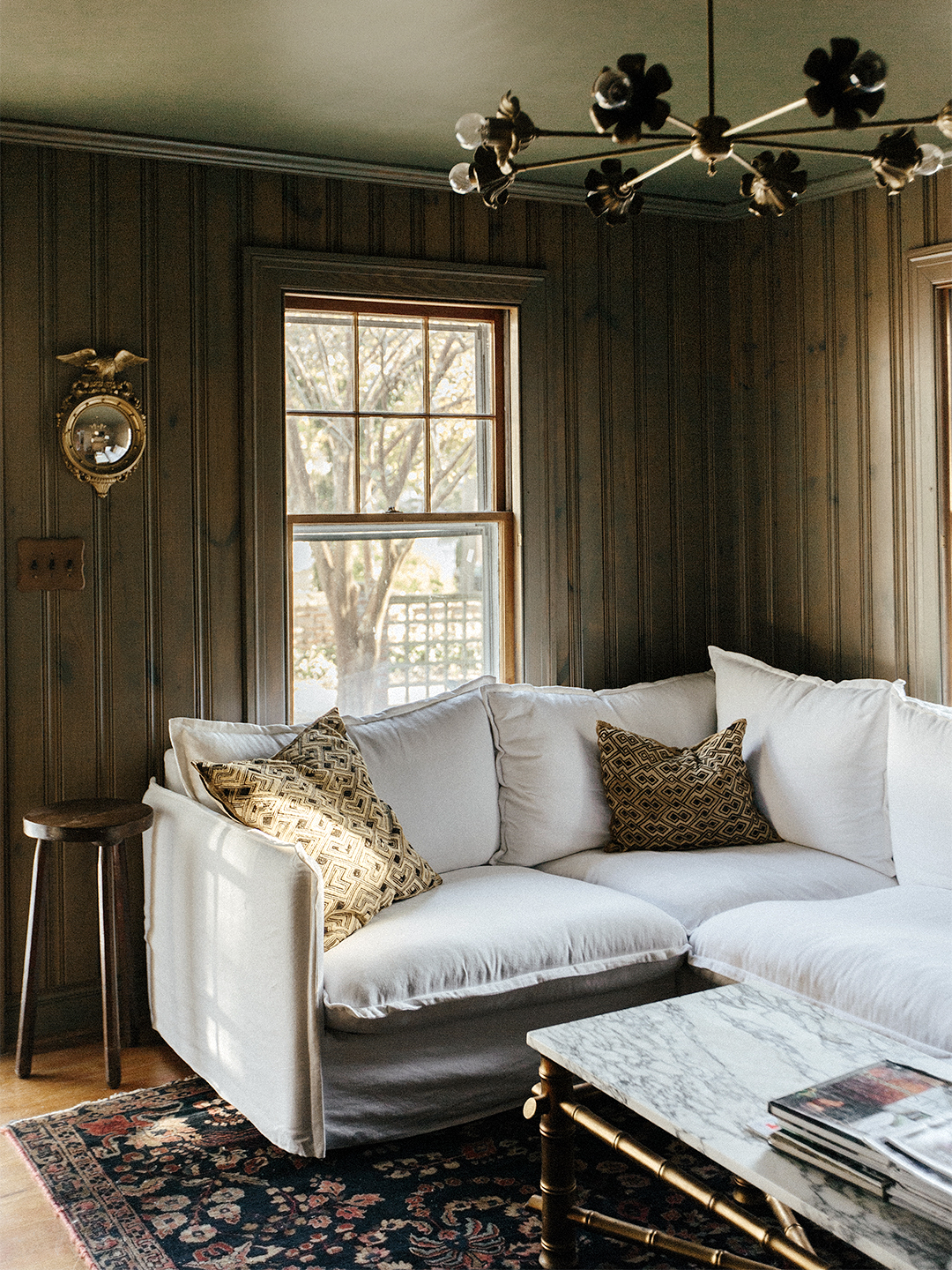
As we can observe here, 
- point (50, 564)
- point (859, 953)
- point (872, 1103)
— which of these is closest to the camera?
point (872, 1103)

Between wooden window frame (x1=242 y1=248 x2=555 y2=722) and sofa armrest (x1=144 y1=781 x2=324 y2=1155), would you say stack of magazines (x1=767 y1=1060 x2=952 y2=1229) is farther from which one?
wooden window frame (x1=242 y1=248 x2=555 y2=722)

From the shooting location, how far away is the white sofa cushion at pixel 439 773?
135 inches

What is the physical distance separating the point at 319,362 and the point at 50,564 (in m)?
1.08

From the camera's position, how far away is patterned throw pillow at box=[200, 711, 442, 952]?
2.88m

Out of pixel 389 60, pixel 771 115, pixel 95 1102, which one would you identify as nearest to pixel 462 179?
pixel 771 115

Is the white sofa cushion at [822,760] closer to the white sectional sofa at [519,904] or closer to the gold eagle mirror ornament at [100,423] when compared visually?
the white sectional sofa at [519,904]

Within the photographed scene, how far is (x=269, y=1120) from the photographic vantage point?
2695 millimetres

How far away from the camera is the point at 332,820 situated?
2969 millimetres

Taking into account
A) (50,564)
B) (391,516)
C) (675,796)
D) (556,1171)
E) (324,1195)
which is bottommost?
(324,1195)

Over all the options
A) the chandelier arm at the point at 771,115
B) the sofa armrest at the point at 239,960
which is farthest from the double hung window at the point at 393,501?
the chandelier arm at the point at 771,115

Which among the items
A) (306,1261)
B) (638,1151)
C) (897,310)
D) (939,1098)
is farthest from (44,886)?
(897,310)

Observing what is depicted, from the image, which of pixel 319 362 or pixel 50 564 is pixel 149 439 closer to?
pixel 50 564

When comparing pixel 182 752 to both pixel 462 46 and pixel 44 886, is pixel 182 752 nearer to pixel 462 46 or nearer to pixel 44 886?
pixel 44 886

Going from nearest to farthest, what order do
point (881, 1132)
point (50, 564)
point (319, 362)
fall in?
point (881, 1132) → point (50, 564) → point (319, 362)
